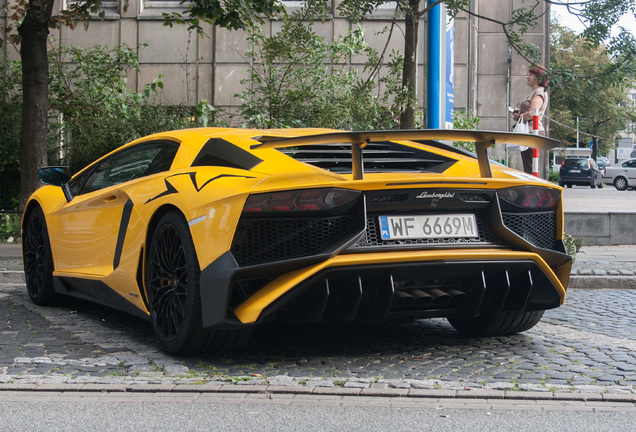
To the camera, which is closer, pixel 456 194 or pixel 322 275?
pixel 322 275

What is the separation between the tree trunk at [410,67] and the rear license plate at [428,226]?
583 centimetres

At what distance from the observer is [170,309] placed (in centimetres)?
488

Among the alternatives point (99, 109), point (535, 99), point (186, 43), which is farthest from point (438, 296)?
point (186, 43)

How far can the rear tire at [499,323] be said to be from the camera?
17.9 feet

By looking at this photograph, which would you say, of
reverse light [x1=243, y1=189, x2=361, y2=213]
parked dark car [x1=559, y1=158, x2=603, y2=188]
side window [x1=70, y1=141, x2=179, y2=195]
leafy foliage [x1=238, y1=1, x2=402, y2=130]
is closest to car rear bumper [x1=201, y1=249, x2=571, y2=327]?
reverse light [x1=243, y1=189, x2=361, y2=213]

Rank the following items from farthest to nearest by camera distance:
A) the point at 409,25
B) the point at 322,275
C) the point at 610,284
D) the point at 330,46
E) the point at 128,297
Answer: the point at 330,46, the point at 409,25, the point at 610,284, the point at 128,297, the point at 322,275

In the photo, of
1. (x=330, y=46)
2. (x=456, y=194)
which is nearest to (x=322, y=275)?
(x=456, y=194)

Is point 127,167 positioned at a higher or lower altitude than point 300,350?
higher

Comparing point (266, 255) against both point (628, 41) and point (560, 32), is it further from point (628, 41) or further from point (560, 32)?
point (560, 32)

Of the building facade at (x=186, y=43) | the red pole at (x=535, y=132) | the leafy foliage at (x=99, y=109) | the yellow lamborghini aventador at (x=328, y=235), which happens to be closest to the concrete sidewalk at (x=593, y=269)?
the red pole at (x=535, y=132)

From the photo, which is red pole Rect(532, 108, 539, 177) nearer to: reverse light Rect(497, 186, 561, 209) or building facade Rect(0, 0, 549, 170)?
reverse light Rect(497, 186, 561, 209)

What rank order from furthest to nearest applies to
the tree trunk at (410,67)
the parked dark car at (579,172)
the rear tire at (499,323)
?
1. the parked dark car at (579,172)
2. the tree trunk at (410,67)
3. the rear tire at (499,323)

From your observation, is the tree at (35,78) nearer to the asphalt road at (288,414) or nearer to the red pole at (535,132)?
the red pole at (535,132)

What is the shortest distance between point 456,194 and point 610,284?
4.52 meters
